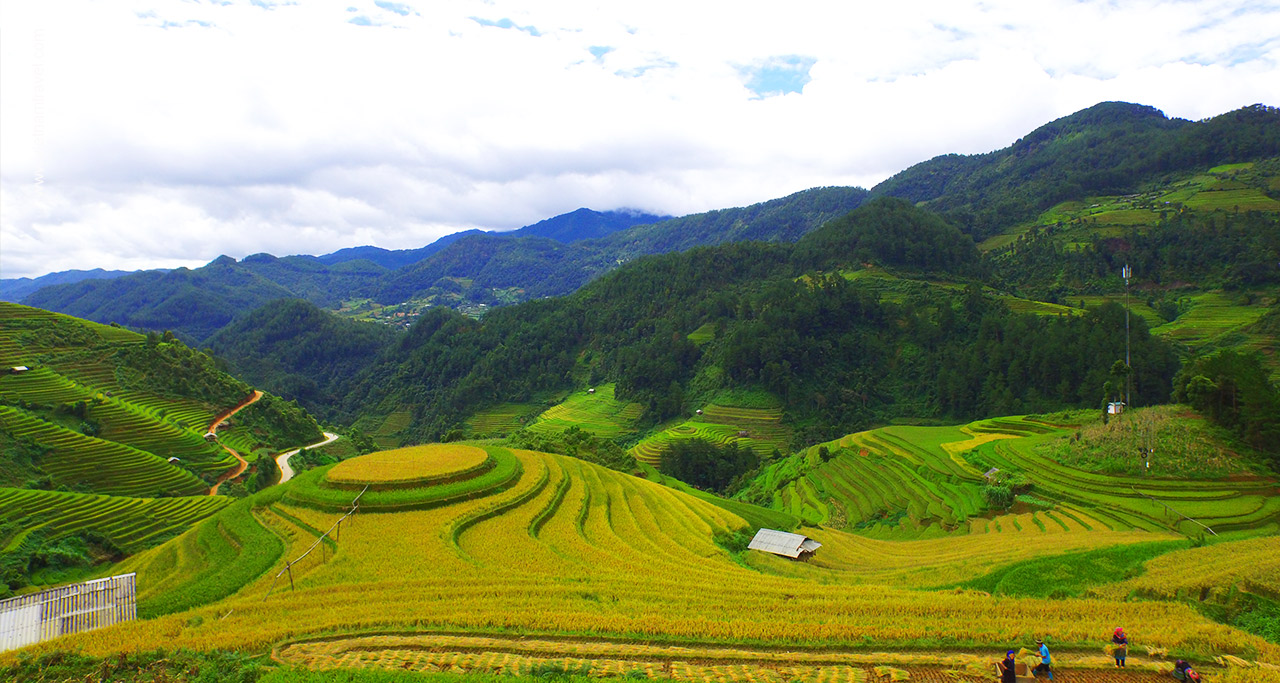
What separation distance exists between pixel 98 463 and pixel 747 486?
46.6 m

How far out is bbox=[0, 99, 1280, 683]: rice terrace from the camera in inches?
492

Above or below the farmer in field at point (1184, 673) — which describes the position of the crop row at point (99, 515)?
below

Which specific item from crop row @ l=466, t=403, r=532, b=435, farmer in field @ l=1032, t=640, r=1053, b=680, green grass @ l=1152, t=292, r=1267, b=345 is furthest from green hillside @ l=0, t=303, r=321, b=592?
green grass @ l=1152, t=292, r=1267, b=345

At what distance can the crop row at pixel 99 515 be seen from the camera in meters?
28.7

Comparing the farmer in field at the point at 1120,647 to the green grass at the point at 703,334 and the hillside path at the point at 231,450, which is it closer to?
the hillside path at the point at 231,450

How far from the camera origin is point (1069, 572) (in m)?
17.6

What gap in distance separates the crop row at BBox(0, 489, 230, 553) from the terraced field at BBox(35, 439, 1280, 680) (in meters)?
9.30

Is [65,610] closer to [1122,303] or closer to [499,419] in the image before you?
[499,419]

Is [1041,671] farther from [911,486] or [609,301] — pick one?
[609,301]

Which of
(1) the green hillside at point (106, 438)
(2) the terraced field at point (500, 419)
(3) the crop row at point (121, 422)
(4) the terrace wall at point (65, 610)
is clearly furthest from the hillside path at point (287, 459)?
(4) the terrace wall at point (65, 610)

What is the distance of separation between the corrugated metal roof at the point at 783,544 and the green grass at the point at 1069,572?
6.76m

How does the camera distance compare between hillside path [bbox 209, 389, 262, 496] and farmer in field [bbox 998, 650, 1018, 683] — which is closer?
farmer in field [bbox 998, 650, 1018, 683]

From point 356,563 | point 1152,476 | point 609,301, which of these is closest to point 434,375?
point 609,301

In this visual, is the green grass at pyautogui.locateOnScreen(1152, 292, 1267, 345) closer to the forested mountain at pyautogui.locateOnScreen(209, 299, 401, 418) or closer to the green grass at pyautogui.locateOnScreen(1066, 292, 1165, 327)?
the green grass at pyautogui.locateOnScreen(1066, 292, 1165, 327)
